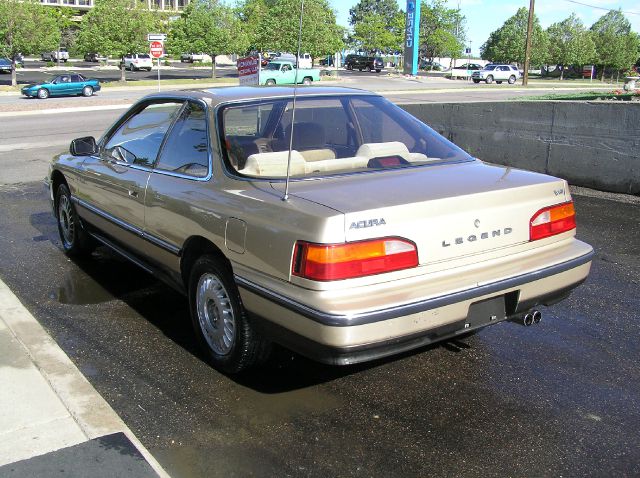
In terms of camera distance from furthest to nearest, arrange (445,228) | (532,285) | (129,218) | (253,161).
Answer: (129,218) < (253,161) < (532,285) < (445,228)

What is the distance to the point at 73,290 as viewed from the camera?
5395 millimetres

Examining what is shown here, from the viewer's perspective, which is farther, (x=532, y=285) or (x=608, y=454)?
(x=532, y=285)

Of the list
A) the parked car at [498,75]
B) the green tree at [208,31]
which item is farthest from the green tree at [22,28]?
the parked car at [498,75]

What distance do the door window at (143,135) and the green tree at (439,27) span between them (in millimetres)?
89495

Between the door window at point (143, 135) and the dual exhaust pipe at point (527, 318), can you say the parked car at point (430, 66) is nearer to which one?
the door window at point (143, 135)

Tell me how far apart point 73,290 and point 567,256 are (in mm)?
3866

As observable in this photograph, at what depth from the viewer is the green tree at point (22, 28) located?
3806 cm

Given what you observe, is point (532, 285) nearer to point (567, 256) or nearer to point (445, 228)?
point (567, 256)

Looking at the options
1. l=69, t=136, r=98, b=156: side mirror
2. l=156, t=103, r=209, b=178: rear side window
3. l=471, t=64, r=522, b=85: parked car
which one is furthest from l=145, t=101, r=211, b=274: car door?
l=471, t=64, r=522, b=85: parked car

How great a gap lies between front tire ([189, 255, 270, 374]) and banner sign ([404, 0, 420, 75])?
211 ft

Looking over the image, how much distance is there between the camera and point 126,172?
4.73m

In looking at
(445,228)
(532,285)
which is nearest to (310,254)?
(445,228)

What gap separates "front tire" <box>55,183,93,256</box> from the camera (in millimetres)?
5945

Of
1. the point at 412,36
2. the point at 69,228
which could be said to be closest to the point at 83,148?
the point at 69,228
